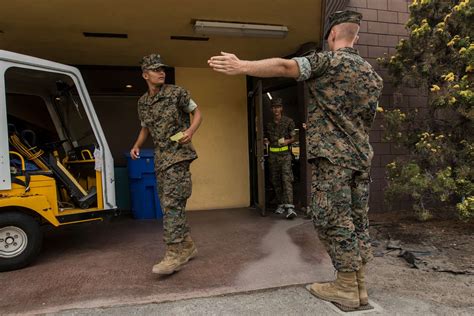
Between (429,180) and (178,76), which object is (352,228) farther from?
(178,76)

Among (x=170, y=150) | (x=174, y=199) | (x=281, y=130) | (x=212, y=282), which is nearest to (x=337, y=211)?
(x=212, y=282)

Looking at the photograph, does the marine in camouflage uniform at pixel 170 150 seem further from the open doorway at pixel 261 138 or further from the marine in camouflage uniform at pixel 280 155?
the marine in camouflage uniform at pixel 280 155

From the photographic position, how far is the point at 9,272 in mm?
3463

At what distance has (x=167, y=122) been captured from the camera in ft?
11.1

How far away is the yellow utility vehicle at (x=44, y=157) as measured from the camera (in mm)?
3479

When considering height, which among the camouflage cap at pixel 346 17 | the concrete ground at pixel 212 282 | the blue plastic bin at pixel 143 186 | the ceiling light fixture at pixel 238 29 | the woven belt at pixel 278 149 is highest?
the ceiling light fixture at pixel 238 29

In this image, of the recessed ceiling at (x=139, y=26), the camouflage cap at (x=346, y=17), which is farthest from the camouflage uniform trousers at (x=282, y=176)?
the camouflage cap at (x=346, y=17)

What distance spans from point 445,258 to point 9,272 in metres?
4.18

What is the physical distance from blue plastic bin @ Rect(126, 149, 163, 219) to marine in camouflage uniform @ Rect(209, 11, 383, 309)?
3565 mm

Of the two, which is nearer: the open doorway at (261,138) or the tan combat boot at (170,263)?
the tan combat boot at (170,263)

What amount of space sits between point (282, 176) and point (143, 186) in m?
2.16

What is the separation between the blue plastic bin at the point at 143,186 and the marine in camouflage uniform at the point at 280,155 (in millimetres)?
1884

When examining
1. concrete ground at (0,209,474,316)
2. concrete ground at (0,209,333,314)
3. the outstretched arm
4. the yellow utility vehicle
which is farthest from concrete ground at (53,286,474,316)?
the outstretched arm

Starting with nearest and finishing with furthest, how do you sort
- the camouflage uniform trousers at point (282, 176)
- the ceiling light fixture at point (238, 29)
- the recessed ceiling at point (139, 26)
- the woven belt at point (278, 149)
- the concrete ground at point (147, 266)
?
the concrete ground at point (147, 266), the recessed ceiling at point (139, 26), the ceiling light fixture at point (238, 29), the camouflage uniform trousers at point (282, 176), the woven belt at point (278, 149)
